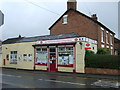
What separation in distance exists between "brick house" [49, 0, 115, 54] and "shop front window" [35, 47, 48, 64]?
24.1 ft

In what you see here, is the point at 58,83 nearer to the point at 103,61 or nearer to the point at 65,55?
the point at 103,61

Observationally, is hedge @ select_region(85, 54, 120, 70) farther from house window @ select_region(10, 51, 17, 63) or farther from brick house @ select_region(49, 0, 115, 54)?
house window @ select_region(10, 51, 17, 63)

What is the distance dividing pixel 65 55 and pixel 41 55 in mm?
3740

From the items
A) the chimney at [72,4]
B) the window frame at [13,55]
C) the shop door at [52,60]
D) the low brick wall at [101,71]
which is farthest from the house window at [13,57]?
the low brick wall at [101,71]

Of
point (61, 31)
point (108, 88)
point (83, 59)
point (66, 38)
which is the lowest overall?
point (108, 88)

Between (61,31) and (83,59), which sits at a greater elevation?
(61,31)

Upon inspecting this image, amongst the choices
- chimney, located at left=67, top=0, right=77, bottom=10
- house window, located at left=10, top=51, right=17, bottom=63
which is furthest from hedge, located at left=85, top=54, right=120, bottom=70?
chimney, located at left=67, top=0, right=77, bottom=10

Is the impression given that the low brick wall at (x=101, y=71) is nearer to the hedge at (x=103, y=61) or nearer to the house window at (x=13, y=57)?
the hedge at (x=103, y=61)

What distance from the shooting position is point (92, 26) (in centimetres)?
2511

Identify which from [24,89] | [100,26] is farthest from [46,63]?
[24,89]

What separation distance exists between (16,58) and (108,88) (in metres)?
18.2

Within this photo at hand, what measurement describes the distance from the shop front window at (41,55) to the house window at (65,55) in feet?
7.12

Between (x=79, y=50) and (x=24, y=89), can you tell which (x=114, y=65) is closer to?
(x=79, y=50)

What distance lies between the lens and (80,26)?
1046 inches
